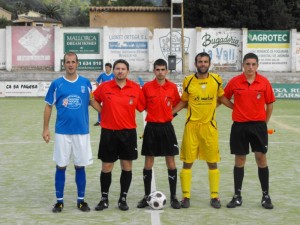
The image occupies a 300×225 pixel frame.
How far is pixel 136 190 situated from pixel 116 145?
1.63 m

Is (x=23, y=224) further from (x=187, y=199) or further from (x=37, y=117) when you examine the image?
(x=37, y=117)

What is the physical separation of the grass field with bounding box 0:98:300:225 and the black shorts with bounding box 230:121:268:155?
786 millimetres

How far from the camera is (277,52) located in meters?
37.7

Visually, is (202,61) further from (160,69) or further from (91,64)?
(91,64)

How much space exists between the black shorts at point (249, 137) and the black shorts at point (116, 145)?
→ 4.45 feet

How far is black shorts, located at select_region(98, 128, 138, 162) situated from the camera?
813cm

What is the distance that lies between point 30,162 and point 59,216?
14.8 ft

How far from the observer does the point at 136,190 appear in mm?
9609

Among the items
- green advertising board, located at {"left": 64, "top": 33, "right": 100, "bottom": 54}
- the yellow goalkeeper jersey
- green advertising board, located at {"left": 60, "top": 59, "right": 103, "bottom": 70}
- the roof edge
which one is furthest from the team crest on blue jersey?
the roof edge

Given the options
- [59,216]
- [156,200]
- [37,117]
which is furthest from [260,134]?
[37,117]

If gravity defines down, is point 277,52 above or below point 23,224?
above

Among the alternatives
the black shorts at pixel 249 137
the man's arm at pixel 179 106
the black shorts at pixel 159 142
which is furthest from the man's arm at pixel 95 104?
the black shorts at pixel 249 137

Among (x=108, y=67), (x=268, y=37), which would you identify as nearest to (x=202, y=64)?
(x=108, y=67)

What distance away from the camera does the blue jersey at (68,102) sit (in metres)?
8.01
